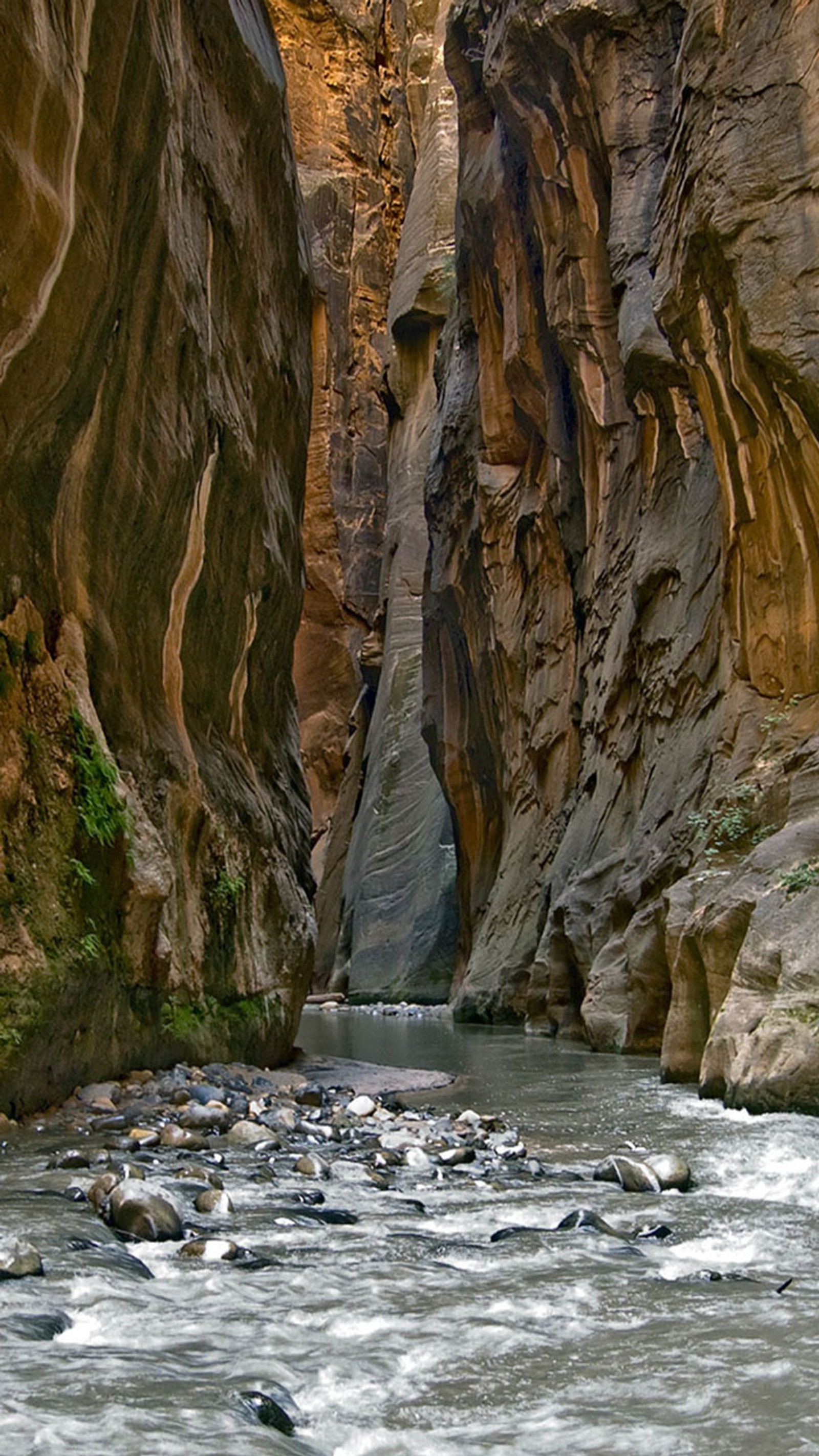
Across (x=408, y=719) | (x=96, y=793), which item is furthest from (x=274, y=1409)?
(x=408, y=719)

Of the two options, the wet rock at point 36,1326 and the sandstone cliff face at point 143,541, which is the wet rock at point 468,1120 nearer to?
the sandstone cliff face at point 143,541

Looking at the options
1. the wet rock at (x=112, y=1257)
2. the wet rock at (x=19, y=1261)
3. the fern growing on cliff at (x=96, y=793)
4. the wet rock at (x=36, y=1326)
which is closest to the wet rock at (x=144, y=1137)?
the fern growing on cliff at (x=96, y=793)

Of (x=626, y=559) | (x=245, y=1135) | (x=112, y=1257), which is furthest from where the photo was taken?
(x=626, y=559)

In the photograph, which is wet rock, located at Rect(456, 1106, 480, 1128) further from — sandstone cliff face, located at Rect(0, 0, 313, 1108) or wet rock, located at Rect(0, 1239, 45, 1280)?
wet rock, located at Rect(0, 1239, 45, 1280)

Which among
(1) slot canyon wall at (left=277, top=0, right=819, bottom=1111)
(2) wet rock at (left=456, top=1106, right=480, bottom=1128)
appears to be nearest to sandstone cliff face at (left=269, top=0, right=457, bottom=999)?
(1) slot canyon wall at (left=277, top=0, right=819, bottom=1111)

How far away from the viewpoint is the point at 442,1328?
3.05 metres

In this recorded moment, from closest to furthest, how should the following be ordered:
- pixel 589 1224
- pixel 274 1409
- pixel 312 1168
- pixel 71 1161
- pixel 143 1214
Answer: pixel 274 1409, pixel 143 1214, pixel 589 1224, pixel 71 1161, pixel 312 1168

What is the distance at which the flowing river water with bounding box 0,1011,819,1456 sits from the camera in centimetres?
233

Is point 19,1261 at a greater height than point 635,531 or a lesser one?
lesser

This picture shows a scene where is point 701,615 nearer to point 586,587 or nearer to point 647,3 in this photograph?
point 586,587

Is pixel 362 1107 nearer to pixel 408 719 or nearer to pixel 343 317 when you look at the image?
pixel 408 719

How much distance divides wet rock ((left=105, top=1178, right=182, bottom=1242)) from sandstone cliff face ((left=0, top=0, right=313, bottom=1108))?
2211mm

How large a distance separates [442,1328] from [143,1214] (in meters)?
1.41

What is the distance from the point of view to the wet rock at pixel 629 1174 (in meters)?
5.12
